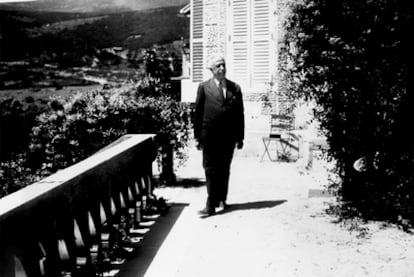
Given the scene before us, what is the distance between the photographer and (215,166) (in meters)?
6.30

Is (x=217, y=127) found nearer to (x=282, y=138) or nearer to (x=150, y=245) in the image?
(x=150, y=245)

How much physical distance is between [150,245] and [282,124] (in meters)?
7.89

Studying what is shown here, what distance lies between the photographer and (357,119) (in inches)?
223

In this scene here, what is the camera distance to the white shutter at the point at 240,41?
13.3 metres

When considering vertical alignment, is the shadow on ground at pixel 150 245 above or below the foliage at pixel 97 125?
below

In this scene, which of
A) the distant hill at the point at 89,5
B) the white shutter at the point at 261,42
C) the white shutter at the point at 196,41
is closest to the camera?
the white shutter at the point at 261,42

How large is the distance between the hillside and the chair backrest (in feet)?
30.1

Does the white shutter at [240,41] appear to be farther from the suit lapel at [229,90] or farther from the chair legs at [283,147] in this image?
the suit lapel at [229,90]

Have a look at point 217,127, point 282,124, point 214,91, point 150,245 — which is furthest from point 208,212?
point 282,124

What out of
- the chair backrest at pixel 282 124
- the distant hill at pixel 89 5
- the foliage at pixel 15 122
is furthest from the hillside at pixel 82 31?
the chair backrest at pixel 282 124

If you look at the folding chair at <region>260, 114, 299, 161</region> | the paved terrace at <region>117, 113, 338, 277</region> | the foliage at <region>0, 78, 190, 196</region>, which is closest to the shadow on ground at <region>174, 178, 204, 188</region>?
the paved terrace at <region>117, 113, 338, 277</region>

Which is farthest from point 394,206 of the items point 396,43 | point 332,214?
point 396,43

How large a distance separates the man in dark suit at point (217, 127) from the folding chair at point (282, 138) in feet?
18.5

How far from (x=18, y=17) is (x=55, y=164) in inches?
483
